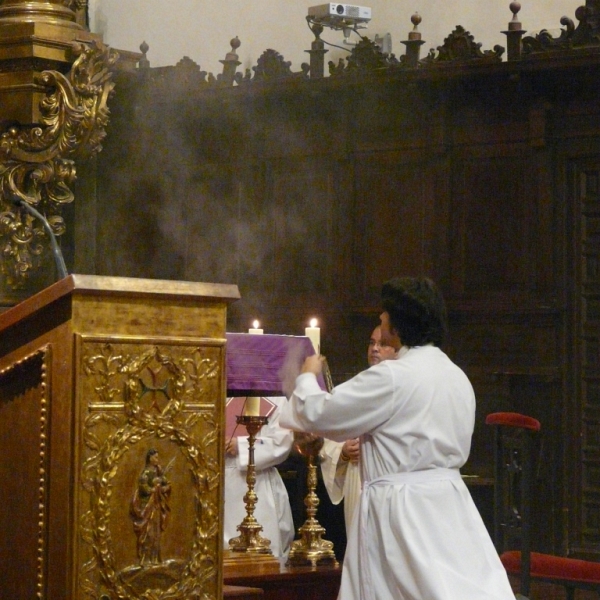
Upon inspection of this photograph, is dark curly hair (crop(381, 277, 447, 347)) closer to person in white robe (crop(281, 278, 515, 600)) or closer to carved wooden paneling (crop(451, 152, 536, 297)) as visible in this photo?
person in white robe (crop(281, 278, 515, 600))

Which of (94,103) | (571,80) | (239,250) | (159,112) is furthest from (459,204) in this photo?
(94,103)

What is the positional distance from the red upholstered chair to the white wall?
4.44m

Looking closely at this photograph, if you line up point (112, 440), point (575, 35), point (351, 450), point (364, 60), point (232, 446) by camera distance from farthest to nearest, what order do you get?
point (364, 60) → point (575, 35) → point (232, 446) → point (351, 450) → point (112, 440)

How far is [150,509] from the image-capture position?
2766mm

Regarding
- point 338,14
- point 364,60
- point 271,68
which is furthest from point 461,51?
point 271,68

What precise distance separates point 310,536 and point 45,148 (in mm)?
1728

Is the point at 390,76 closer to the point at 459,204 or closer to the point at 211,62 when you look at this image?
the point at 459,204

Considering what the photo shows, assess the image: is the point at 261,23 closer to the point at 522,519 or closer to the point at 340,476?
the point at 340,476

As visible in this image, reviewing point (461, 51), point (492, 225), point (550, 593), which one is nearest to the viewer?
point (550, 593)

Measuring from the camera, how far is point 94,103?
4754mm

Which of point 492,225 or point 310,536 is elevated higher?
point 492,225

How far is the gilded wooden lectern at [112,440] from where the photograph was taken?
8.60 ft

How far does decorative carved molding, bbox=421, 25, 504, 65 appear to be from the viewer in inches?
337

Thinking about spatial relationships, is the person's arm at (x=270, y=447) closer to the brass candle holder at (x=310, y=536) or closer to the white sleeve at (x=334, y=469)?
the white sleeve at (x=334, y=469)
